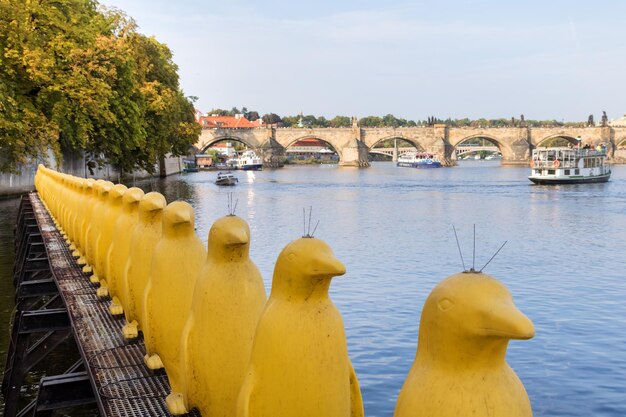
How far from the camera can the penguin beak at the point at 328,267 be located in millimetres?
4008

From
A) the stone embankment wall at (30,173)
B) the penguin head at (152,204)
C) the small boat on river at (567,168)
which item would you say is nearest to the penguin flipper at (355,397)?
the penguin head at (152,204)

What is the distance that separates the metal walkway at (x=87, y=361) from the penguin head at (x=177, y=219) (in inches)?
50.0

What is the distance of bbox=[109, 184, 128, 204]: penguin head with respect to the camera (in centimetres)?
919

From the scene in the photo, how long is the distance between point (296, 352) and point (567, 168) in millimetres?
58769

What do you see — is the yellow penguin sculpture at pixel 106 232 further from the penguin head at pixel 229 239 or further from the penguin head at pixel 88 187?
the penguin head at pixel 229 239

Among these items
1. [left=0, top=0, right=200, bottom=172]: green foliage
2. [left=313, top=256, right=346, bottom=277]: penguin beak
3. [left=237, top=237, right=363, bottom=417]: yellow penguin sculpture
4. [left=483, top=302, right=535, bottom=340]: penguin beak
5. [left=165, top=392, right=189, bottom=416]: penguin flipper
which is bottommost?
[left=165, top=392, right=189, bottom=416]: penguin flipper

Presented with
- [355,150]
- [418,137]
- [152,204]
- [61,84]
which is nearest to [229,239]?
[152,204]

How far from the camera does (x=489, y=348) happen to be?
3221mm

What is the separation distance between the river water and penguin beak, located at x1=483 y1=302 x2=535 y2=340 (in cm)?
752

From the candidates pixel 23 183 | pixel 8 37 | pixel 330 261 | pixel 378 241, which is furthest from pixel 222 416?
pixel 23 183

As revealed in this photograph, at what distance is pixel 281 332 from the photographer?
4.23 metres

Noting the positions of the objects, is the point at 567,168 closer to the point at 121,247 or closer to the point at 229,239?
the point at 121,247

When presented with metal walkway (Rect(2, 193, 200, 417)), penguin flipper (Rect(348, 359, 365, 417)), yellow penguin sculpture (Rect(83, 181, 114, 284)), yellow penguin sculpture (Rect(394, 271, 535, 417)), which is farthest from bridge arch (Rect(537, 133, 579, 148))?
yellow penguin sculpture (Rect(394, 271, 535, 417))

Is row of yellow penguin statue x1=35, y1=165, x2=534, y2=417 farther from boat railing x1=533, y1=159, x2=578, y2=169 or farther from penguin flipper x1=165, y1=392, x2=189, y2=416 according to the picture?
boat railing x1=533, y1=159, x2=578, y2=169
